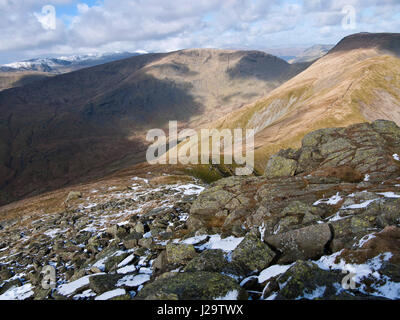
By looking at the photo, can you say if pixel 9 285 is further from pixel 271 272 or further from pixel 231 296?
pixel 271 272

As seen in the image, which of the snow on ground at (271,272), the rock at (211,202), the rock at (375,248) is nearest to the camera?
the rock at (375,248)

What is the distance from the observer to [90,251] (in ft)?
78.1

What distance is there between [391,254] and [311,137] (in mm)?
24688

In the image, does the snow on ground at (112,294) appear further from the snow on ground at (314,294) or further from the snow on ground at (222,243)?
the snow on ground at (314,294)

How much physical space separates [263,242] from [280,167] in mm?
16567

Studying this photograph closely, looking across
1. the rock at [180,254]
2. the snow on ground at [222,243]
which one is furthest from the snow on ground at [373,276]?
the rock at [180,254]

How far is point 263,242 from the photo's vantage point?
14.6 m

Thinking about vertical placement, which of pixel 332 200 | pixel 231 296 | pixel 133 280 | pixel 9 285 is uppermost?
pixel 332 200

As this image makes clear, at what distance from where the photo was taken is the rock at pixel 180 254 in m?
15.6

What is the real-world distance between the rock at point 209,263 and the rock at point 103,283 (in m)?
4.49

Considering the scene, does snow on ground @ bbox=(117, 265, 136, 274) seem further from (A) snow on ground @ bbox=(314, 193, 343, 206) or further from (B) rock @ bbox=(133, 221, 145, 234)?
(A) snow on ground @ bbox=(314, 193, 343, 206)

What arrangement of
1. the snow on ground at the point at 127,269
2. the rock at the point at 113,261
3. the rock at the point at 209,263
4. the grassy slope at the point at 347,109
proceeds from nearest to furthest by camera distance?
the rock at the point at 209,263 < the snow on ground at the point at 127,269 < the rock at the point at 113,261 < the grassy slope at the point at 347,109

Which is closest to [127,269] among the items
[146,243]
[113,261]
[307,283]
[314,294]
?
[113,261]
